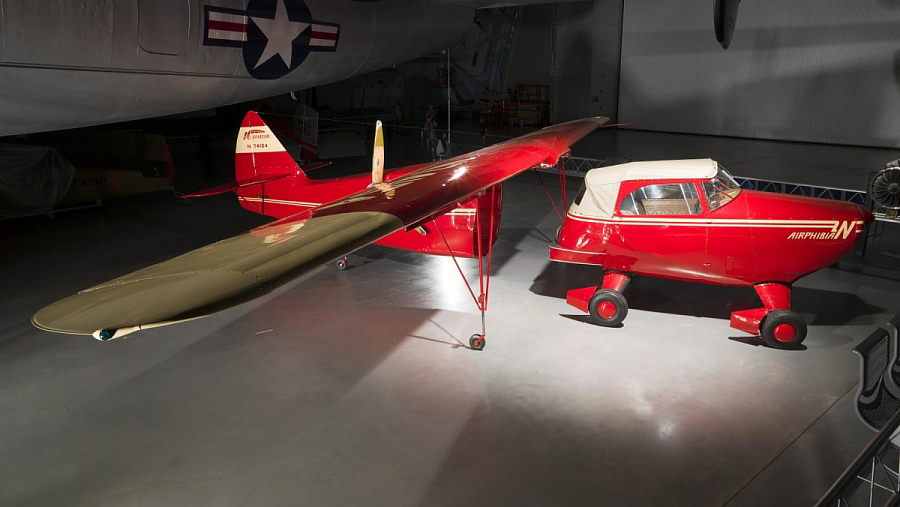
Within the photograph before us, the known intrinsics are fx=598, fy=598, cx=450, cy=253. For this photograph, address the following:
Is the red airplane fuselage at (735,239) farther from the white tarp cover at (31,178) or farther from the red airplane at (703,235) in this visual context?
the white tarp cover at (31,178)

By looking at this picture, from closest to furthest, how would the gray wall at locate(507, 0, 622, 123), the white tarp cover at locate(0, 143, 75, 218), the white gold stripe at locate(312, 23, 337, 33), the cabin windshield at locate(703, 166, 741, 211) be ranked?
1. the cabin windshield at locate(703, 166, 741, 211)
2. the white gold stripe at locate(312, 23, 337, 33)
3. the white tarp cover at locate(0, 143, 75, 218)
4. the gray wall at locate(507, 0, 622, 123)

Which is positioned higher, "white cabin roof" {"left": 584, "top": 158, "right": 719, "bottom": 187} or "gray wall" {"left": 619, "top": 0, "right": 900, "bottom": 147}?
"gray wall" {"left": 619, "top": 0, "right": 900, "bottom": 147}

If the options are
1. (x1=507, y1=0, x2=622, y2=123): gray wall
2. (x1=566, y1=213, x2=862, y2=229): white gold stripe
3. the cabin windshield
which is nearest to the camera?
(x1=566, y1=213, x2=862, y2=229): white gold stripe

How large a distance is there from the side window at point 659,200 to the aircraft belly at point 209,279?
3.93 metres

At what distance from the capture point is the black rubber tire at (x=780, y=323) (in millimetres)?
6227

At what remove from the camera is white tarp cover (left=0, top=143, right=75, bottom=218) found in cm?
1127

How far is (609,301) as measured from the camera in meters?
6.94

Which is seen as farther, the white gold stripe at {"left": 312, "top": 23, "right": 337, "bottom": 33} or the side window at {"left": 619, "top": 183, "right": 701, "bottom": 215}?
the white gold stripe at {"left": 312, "top": 23, "right": 337, "bottom": 33}

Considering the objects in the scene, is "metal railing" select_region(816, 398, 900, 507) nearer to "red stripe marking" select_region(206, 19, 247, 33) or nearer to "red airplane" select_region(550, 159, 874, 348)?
"red airplane" select_region(550, 159, 874, 348)

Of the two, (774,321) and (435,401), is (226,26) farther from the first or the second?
(774,321)

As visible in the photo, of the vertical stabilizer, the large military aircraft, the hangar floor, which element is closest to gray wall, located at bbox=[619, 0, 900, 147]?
the hangar floor

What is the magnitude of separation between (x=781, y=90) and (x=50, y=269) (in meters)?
21.8

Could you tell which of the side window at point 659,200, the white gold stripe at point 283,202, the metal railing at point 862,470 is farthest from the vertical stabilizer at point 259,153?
the metal railing at point 862,470

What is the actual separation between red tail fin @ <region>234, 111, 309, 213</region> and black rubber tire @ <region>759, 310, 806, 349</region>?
6527 millimetres
